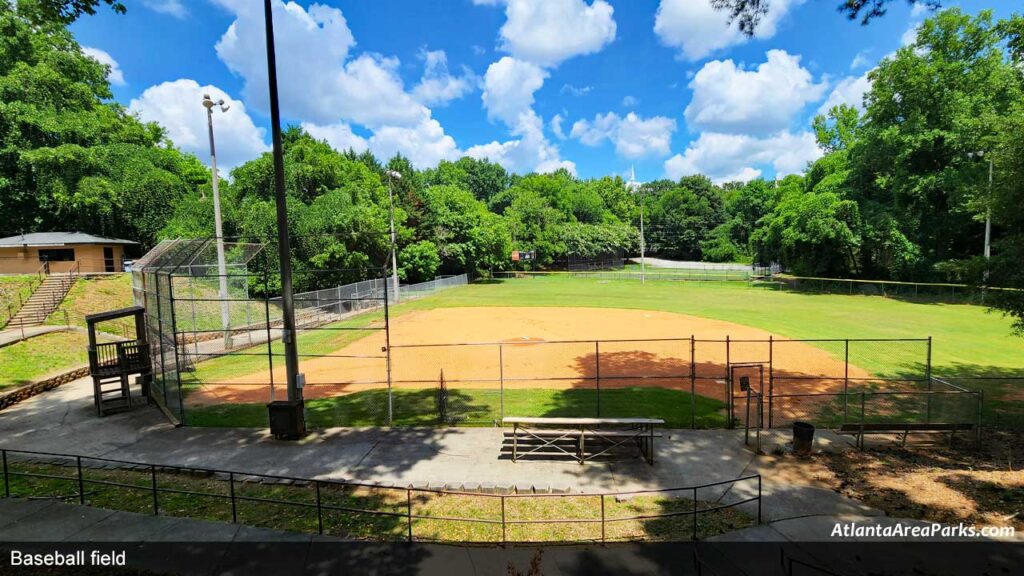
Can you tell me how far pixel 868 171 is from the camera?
46.8 metres

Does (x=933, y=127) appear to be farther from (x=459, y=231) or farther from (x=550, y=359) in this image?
(x=459, y=231)

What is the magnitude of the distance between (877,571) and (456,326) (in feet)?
81.0

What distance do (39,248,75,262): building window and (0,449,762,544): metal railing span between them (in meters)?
32.0

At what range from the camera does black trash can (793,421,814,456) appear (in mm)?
10000

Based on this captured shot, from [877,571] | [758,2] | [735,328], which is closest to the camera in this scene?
[877,571]

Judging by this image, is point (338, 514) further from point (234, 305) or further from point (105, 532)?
point (234, 305)

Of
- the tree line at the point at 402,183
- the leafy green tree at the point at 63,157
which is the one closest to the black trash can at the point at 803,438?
the tree line at the point at 402,183

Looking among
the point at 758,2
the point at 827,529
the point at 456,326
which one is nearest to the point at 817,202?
the point at 456,326

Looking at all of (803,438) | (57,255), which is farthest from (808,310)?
(57,255)

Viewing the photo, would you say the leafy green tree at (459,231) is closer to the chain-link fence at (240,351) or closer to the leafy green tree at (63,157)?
the chain-link fence at (240,351)

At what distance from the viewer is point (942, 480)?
8906 millimetres

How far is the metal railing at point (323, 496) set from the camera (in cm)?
699

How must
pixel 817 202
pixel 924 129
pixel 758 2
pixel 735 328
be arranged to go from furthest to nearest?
pixel 817 202 → pixel 924 129 → pixel 735 328 → pixel 758 2

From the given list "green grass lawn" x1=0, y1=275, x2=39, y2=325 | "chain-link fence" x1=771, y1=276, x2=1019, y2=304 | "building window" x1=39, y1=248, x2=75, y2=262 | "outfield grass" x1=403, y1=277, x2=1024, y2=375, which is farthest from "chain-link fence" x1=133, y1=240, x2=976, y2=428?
"chain-link fence" x1=771, y1=276, x2=1019, y2=304
